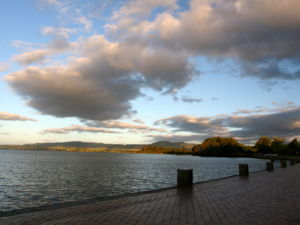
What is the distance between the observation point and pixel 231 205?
9.28m

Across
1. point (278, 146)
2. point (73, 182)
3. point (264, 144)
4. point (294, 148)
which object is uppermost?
Answer: point (264, 144)

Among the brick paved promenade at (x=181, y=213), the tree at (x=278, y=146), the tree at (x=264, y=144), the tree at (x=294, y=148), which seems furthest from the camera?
the tree at (x=264, y=144)

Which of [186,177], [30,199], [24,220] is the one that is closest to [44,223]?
[24,220]

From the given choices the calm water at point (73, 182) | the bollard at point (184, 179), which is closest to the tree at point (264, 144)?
the calm water at point (73, 182)

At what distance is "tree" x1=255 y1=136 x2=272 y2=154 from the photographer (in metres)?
167

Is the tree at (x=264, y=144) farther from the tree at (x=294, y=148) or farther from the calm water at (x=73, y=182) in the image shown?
the calm water at (x=73, y=182)

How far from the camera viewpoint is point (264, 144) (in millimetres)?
169000

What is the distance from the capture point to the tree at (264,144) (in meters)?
167

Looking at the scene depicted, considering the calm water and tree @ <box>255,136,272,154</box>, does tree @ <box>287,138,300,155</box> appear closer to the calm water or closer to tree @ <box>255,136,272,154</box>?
tree @ <box>255,136,272,154</box>

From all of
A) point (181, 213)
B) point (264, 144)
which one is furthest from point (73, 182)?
point (264, 144)

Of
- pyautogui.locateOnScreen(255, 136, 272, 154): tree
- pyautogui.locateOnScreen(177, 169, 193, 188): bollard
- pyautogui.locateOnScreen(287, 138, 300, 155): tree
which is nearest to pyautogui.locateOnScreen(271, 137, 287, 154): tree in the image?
pyautogui.locateOnScreen(287, 138, 300, 155): tree

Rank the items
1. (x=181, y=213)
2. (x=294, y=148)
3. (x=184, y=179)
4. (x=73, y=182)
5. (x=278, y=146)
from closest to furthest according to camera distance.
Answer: (x=181, y=213), (x=184, y=179), (x=73, y=182), (x=294, y=148), (x=278, y=146)

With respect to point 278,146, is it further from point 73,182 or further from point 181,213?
point 181,213

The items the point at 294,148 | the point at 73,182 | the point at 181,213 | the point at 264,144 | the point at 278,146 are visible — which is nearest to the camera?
the point at 181,213
